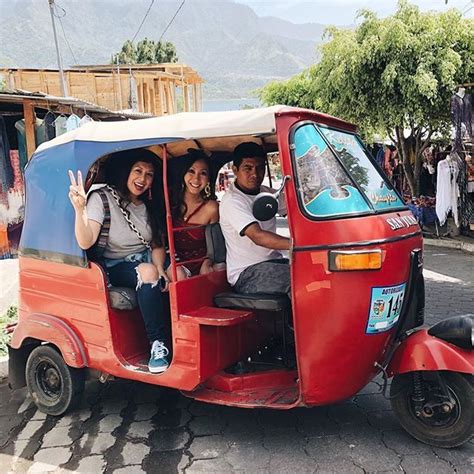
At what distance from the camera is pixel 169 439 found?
12.0 ft

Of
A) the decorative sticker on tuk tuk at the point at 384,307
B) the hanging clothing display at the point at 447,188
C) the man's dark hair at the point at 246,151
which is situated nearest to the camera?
the decorative sticker on tuk tuk at the point at 384,307

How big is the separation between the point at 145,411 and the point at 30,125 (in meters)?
5.86

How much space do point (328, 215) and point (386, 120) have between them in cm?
855

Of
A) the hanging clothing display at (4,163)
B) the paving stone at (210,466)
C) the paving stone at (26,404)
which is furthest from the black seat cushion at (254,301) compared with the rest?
the hanging clothing display at (4,163)

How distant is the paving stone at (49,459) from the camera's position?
3406 millimetres

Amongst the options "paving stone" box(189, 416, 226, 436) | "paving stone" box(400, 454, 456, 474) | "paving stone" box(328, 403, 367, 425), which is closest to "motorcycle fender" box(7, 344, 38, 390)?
"paving stone" box(189, 416, 226, 436)

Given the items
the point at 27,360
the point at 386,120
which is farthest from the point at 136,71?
the point at 27,360

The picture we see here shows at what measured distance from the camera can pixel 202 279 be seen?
3.74 meters

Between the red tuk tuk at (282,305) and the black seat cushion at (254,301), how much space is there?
0.03 ft

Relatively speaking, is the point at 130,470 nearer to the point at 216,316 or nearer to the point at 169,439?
the point at 169,439

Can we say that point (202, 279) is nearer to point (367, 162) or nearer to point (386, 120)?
point (367, 162)

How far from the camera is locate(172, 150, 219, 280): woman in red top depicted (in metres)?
4.02

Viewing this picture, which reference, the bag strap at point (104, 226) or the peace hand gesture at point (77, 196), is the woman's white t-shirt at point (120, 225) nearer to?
the bag strap at point (104, 226)

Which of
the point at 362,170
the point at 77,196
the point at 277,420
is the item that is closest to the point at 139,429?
the point at 277,420
